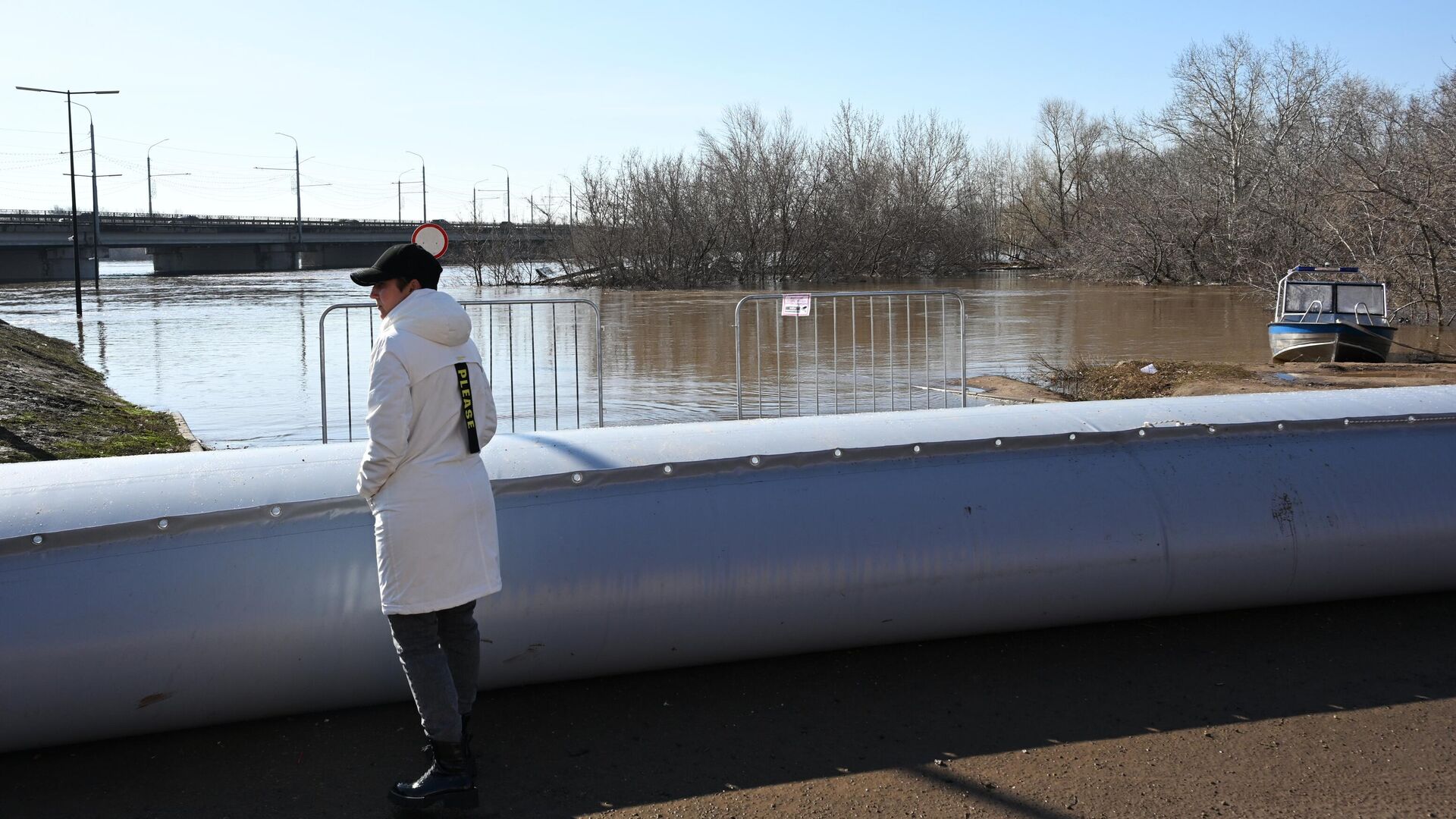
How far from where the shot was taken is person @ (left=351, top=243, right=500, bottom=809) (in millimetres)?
3484

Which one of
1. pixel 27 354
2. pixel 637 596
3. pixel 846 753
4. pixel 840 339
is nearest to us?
pixel 846 753

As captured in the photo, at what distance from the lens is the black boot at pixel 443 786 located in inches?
142

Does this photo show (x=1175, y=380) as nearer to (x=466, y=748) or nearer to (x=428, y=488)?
(x=466, y=748)

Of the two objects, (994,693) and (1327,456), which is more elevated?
(1327,456)

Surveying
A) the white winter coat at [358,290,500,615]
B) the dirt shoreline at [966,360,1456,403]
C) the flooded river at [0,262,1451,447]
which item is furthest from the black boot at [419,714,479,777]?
the dirt shoreline at [966,360,1456,403]

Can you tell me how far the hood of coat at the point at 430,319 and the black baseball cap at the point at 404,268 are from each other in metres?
0.08

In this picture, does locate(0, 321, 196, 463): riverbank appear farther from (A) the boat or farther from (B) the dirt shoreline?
(A) the boat

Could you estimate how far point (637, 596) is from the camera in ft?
14.4

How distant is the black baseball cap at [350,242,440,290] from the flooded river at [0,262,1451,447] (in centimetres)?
344

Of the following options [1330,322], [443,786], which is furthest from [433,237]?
[1330,322]

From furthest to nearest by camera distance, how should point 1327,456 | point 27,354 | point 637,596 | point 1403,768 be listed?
point 27,354
point 1327,456
point 637,596
point 1403,768

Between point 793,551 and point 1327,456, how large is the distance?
7.88 feet

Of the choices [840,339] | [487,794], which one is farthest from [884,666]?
[840,339]

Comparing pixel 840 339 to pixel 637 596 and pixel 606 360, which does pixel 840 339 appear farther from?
pixel 637 596
